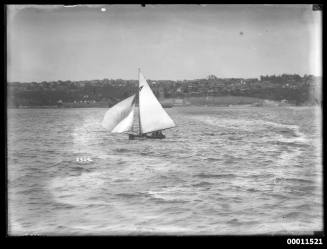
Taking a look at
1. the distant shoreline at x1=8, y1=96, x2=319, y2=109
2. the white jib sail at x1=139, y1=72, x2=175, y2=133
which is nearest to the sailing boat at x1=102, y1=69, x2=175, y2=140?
the white jib sail at x1=139, y1=72, x2=175, y2=133

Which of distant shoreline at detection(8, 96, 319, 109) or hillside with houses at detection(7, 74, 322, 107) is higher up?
hillside with houses at detection(7, 74, 322, 107)

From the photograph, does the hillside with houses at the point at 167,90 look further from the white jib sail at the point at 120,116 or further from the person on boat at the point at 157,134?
the person on boat at the point at 157,134

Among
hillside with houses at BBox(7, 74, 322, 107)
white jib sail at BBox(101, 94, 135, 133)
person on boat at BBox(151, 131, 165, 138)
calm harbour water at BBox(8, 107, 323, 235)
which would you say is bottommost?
calm harbour water at BBox(8, 107, 323, 235)

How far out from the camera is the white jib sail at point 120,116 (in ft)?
16.1

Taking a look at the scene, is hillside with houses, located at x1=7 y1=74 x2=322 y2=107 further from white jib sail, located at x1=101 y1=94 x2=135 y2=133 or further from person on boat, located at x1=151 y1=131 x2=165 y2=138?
person on boat, located at x1=151 y1=131 x2=165 y2=138

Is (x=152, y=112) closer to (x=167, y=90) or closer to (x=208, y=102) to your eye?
(x=167, y=90)

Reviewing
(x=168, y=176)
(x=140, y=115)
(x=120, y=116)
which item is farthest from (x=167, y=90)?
(x=168, y=176)

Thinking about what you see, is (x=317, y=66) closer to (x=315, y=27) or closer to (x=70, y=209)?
(x=315, y=27)

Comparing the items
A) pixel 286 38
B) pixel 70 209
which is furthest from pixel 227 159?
pixel 70 209

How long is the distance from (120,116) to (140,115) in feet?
0.79

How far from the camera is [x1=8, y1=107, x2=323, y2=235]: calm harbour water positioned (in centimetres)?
463

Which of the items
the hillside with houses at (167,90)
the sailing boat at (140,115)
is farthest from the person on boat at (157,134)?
the hillside with houses at (167,90)

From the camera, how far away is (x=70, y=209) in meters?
4.68

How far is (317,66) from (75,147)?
271cm
